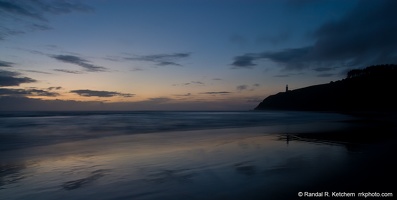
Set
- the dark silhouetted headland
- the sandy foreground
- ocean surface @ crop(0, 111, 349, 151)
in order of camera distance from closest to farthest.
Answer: the sandy foreground < ocean surface @ crop(0, 111, 349, 151) < the dark silhouetted headland

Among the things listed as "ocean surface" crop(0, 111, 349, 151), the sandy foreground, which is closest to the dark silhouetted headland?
"ocean surface" crop(0, 111, 349, 151)

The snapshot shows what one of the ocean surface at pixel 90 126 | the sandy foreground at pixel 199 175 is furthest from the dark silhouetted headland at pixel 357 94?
the sandy foreground at pixel 199 175

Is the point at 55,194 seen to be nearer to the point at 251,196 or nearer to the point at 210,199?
the point at 210,199

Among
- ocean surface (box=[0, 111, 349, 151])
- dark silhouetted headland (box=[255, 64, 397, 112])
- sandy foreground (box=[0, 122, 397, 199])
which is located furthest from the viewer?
dark silhouetted headland (box=[255, 64, 397, 112])

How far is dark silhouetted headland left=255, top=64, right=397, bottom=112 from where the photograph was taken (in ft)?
299

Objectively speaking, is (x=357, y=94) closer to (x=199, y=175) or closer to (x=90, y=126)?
(x=90, y=126)

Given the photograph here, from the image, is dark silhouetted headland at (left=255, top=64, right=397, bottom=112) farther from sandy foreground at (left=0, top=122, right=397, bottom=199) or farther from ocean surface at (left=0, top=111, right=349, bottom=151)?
sandy foreground at (left=0, top=122, right=397, bottom=199)

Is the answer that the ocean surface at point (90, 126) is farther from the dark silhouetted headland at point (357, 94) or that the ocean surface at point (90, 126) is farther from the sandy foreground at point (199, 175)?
the dark silhouetted headland at point (357, 94)

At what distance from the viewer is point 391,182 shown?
6.07 m

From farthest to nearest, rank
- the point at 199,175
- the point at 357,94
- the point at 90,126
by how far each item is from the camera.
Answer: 1. the point at 357,94
2. the point at 90,126
3. the point at 199,175

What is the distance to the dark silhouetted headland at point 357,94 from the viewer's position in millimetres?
91250

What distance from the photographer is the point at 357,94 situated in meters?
102

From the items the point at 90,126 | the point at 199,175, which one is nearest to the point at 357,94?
the point at 90,126

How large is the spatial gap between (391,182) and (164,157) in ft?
23.2
